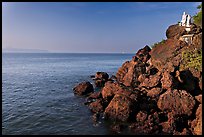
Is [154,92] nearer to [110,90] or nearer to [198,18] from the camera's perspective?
[110,90]

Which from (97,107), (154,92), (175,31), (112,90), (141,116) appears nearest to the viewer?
(141,116)

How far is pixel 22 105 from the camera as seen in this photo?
3083 cm

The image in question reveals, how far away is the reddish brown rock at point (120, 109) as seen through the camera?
76.7ft

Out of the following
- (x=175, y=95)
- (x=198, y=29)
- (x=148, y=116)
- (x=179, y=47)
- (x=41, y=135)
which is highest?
(x=198, y=29)

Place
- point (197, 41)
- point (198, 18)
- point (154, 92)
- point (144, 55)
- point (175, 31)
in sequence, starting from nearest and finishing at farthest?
point (154, 92), point (197, 41), point (198, 18), point (175, 31), point (144, 55)

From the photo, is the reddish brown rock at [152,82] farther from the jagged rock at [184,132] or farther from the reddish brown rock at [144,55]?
the reddish brown rock at [144,55]

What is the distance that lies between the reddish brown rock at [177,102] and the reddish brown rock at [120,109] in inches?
140

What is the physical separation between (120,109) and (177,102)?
613 centimetres

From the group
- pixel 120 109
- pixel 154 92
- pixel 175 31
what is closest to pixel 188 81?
pixel 154 92

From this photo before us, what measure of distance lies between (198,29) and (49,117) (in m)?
33.9

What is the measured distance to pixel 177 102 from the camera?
2325cm

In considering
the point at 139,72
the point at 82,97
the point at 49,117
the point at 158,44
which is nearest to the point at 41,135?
the point at 49,117

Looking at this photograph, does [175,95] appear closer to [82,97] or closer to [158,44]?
[82,97]

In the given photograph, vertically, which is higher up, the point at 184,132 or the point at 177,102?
the point at 177,102
